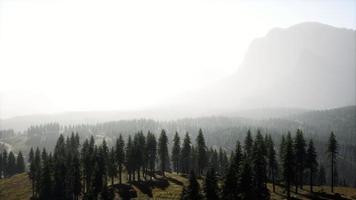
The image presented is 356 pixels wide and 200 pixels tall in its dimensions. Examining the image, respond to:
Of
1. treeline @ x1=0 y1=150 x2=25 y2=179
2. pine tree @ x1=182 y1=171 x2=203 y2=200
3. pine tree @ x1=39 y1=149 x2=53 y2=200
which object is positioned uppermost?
pine tree @ x1=182 y1=171 x2=203 y2=200

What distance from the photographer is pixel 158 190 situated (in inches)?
3406

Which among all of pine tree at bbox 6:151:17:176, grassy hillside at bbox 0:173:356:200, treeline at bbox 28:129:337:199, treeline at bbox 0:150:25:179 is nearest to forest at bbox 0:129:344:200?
treeline at bbox 28:129:337:199

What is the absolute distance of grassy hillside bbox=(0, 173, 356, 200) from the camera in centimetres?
7838

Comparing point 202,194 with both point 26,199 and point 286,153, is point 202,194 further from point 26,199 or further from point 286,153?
point 26,199

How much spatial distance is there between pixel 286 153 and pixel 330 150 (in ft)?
56.1

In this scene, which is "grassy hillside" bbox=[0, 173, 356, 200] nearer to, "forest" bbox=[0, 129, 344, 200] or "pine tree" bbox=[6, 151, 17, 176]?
"forest" bbox=[0, 129, 344, 200]

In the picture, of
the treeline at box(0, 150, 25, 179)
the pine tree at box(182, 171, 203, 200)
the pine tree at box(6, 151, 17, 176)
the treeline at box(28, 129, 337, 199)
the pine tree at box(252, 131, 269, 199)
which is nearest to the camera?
the pine tree at box(182, 171, 203, 200)

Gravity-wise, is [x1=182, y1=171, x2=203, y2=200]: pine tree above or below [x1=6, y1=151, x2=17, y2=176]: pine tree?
above

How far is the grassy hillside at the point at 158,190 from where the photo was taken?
78.4 meters

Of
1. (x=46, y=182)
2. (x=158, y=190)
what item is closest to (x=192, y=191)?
(x=158, y=190)

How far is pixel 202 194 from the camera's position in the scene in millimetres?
55812

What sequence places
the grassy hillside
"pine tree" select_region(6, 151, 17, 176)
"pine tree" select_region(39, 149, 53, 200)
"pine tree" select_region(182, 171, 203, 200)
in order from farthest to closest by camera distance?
"pine tree" select_region(6, 151, 17, 176)
"pine tree" select_region(39, 149, 53, 200)
the grassy hillside
"pine tree" select_region(182, 171, 203, 200)

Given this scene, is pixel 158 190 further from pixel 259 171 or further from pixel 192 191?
pixel 192 191

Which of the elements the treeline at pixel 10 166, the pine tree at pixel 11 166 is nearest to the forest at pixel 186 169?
the treeline at pixel 10 166
